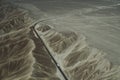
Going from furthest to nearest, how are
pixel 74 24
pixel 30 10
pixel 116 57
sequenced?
pixel 30 10 → pixel 74 24 → pixel 116 57

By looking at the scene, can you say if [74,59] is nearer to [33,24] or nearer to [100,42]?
[100,42]

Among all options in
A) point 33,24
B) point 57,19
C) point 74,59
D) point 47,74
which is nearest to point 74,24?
point 57,19

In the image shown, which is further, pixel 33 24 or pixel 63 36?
pixel 33 24

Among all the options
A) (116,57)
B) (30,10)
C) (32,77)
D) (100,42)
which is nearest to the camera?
(32,77)

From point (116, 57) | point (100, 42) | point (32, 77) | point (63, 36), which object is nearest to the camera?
point (32, 77)

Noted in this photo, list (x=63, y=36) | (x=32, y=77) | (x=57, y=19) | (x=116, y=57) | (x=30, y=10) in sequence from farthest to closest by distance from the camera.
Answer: (x=30, y=10) < (x=57, y=19) < (x=63, y=36) < (x=116, y=57) < (x=32, y=77)

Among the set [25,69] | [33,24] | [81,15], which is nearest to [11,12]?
[33,24]

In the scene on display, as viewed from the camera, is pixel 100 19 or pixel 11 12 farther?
pixel 11 12

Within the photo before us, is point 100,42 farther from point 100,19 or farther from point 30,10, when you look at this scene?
point 30,10

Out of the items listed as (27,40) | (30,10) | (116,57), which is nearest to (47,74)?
(116,57)
